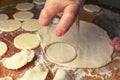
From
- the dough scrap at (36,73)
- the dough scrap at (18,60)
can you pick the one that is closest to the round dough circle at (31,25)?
the dough scrap at (18,60)

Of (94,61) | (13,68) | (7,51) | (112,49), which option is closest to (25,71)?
(13,68)

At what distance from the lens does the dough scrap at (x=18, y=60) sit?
4.03 feet

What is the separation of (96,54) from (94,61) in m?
0.07

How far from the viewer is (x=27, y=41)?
4.66 feet

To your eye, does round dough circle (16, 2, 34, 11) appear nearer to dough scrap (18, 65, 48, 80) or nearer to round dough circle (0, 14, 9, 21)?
round dough circle (0, 14, 9, 21)

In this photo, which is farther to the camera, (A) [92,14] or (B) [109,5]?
(B) [109,5]

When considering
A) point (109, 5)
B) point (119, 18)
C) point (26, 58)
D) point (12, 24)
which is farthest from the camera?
point (109, 5)

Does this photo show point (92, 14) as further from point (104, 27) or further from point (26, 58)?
point (26, 58)

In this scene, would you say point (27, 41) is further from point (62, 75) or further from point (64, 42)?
point (62, 75)

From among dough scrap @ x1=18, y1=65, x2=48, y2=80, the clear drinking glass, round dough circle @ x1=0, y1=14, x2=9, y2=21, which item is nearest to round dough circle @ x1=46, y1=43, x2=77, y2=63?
the clear drinking glass

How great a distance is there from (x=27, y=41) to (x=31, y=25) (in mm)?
192

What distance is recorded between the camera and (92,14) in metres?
1.74

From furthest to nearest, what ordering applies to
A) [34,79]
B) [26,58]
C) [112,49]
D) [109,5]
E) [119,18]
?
[109,5] < [119,18] < [112,49] < [26,58] < [34,79]

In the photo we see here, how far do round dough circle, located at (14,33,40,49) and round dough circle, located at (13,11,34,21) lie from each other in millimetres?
208
